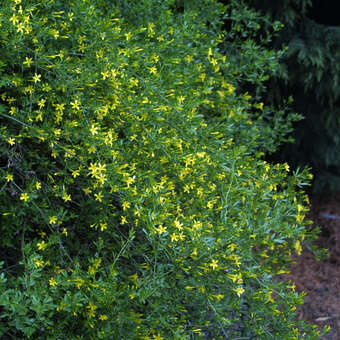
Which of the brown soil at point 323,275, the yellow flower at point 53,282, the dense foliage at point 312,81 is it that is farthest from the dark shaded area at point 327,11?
the yellow flower at point 53,282

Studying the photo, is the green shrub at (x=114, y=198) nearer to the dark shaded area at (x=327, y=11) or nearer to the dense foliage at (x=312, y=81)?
the dense foliage at (x=312, y=81)

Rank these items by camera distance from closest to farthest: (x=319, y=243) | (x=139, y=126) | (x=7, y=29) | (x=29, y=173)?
1. (x=7, y=29)
2. (x=29, y=173)
3. (x=139, y=126)
4. (x=319, y=243)

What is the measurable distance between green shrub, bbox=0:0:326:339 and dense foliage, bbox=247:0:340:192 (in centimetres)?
245

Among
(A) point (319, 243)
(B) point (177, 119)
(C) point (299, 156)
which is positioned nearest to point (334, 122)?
(C) point (299, 156)

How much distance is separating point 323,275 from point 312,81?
6.30ft

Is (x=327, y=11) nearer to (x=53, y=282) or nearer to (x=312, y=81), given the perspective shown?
(x=312, y=81)

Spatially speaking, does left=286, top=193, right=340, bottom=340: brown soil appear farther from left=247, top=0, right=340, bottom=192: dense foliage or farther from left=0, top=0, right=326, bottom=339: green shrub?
left=0, top=0, right=326, bottom=339: green shrub

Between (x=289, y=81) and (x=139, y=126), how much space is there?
2996mm

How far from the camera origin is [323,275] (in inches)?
165

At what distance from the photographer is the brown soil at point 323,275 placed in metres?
3.51

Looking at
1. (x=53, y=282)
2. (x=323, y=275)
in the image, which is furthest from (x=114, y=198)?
(x=323, y=275)

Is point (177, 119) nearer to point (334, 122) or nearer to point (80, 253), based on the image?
point (80, 253)

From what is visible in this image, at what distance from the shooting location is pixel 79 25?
2.35 meters

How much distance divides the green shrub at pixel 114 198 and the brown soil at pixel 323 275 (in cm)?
122
